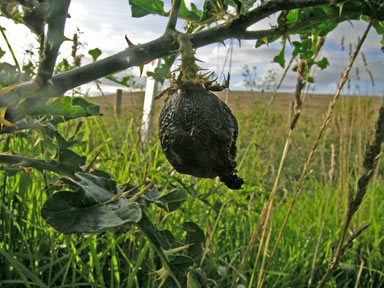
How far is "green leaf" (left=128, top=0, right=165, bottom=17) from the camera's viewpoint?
703mm

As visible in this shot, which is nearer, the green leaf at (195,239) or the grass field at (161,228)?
the green leaf at (195,239)

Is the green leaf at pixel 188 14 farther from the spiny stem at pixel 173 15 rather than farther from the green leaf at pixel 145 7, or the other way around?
the spiny stem at pixel 173 15

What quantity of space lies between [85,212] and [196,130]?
19cm

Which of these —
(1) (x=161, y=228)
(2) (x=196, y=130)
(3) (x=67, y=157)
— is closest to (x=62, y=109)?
(3) (x=67, y=157)

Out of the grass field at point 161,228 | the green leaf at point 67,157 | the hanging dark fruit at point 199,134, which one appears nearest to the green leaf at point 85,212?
the hanging dark fruit at point 199,134

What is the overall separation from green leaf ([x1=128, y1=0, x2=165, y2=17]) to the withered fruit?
19cm

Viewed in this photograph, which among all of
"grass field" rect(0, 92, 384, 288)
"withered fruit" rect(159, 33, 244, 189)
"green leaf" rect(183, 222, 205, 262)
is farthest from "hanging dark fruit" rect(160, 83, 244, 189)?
"grass field" rect(0, 92, 384, 288)

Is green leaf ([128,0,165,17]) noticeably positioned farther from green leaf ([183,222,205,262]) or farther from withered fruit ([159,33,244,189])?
green leaf ([183,222,205,262])

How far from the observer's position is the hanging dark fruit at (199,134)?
0.55m

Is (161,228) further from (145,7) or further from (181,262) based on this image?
(145,7)

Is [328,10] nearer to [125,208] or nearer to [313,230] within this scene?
[125,208]

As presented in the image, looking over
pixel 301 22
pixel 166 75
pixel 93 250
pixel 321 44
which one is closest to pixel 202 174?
pixel 166 75

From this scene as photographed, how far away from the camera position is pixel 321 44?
126 cm

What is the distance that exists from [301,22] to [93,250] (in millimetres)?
904
